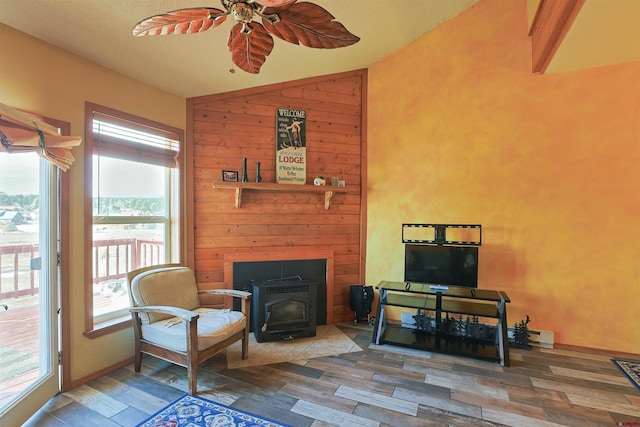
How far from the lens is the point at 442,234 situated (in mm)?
3287

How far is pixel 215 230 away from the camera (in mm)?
3469

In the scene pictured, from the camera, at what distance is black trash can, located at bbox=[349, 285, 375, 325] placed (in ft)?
12.3

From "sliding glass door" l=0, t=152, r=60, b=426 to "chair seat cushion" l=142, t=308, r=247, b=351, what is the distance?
667 mm

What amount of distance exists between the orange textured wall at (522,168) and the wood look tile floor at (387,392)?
2.27ft

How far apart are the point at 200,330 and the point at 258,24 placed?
225 centimetres

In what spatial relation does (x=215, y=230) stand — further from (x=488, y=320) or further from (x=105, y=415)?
(x=488, y=320)

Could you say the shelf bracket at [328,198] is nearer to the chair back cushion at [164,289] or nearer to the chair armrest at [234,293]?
the chair armrest at [234,293]

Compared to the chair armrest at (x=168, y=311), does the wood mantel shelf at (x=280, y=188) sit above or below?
above

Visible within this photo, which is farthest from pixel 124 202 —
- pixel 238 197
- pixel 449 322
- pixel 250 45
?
pixel 449 322

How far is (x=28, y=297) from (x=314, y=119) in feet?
10.4

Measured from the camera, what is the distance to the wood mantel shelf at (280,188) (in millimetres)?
3287

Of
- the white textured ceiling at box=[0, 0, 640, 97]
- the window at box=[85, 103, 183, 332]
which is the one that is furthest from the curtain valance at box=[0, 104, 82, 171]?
the white textured ceiling at box=[0, 0, 640, 97]

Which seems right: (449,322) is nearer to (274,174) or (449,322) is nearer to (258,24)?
(274,174)

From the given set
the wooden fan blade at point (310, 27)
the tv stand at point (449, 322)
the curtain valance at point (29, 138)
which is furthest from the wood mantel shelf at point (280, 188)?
the wooden fan blade at point (310, 27)
